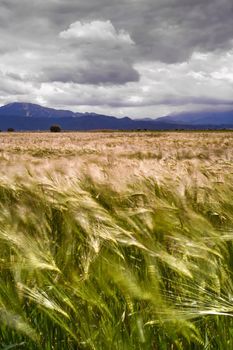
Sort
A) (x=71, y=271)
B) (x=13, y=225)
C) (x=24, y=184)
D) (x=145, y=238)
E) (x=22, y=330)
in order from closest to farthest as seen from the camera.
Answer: (x=22, y=330) < (x=71, y=271) < (x=145, y=238) < (x=13, y=225) < (x=24, y=184)

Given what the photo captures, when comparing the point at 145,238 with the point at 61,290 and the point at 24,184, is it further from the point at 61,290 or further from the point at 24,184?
the point at 24,184

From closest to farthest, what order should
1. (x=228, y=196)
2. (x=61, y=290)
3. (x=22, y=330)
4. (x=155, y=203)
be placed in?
(x=22, y=330), (x=61, y=290), (x=155, y=203), (x=228, y=196)

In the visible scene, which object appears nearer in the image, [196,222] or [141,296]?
[141,296]

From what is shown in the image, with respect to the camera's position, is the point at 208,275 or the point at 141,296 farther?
the point at 208,275

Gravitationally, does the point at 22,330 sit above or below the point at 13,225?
below

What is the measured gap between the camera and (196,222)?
238 centimetres

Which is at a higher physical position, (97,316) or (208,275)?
(208,275)

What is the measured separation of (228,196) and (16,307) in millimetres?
1957

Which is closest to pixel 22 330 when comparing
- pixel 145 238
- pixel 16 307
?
pixel 16 307

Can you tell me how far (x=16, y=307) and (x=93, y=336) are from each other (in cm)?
30

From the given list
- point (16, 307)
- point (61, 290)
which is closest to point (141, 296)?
point (61, 290)

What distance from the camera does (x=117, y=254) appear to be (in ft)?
6.59

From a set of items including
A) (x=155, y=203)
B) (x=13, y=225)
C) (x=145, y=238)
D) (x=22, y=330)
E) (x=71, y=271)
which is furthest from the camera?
(x=155, y=203)

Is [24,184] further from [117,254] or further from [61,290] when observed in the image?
[61,290]
